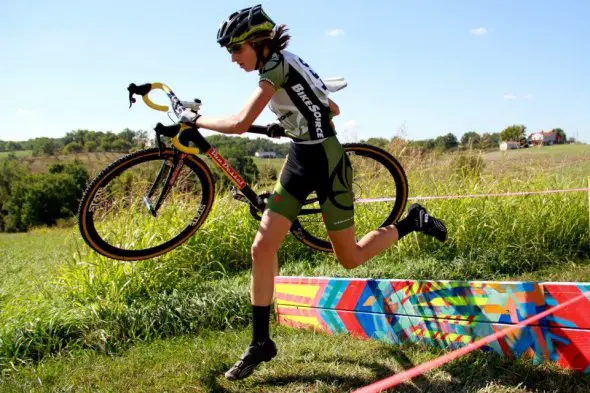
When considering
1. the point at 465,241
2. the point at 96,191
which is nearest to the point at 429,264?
the point at 465,241

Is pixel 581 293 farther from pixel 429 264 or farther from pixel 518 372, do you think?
pixel 429 264

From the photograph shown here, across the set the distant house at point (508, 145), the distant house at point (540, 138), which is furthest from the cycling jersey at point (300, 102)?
the distant house at point (540, 138)

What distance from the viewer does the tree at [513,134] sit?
984 cm

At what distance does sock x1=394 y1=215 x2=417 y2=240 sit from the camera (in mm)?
4023

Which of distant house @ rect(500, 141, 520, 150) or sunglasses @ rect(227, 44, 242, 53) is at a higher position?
sunglasses @ rect(227, 44, 242, 53)

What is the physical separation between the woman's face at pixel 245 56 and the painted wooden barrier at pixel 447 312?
185 centimetres

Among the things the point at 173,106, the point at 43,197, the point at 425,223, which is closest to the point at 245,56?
the point at 173,106

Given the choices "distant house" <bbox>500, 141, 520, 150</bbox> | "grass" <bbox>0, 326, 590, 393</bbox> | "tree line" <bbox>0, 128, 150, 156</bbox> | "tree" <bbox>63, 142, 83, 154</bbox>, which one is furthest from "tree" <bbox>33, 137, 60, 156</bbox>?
"grass" <bbox>0, 326, 590, 393</bbox>

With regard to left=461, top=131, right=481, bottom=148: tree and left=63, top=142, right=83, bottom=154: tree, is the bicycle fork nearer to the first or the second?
left=461, top=131, right=481, bottom=148: tree

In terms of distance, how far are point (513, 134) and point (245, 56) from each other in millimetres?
8871

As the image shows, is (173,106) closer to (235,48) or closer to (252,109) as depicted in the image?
(235,48)

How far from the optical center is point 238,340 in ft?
14.4

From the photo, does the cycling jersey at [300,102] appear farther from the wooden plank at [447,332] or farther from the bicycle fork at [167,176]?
the wooden plank at [447,332]

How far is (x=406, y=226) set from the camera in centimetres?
407
